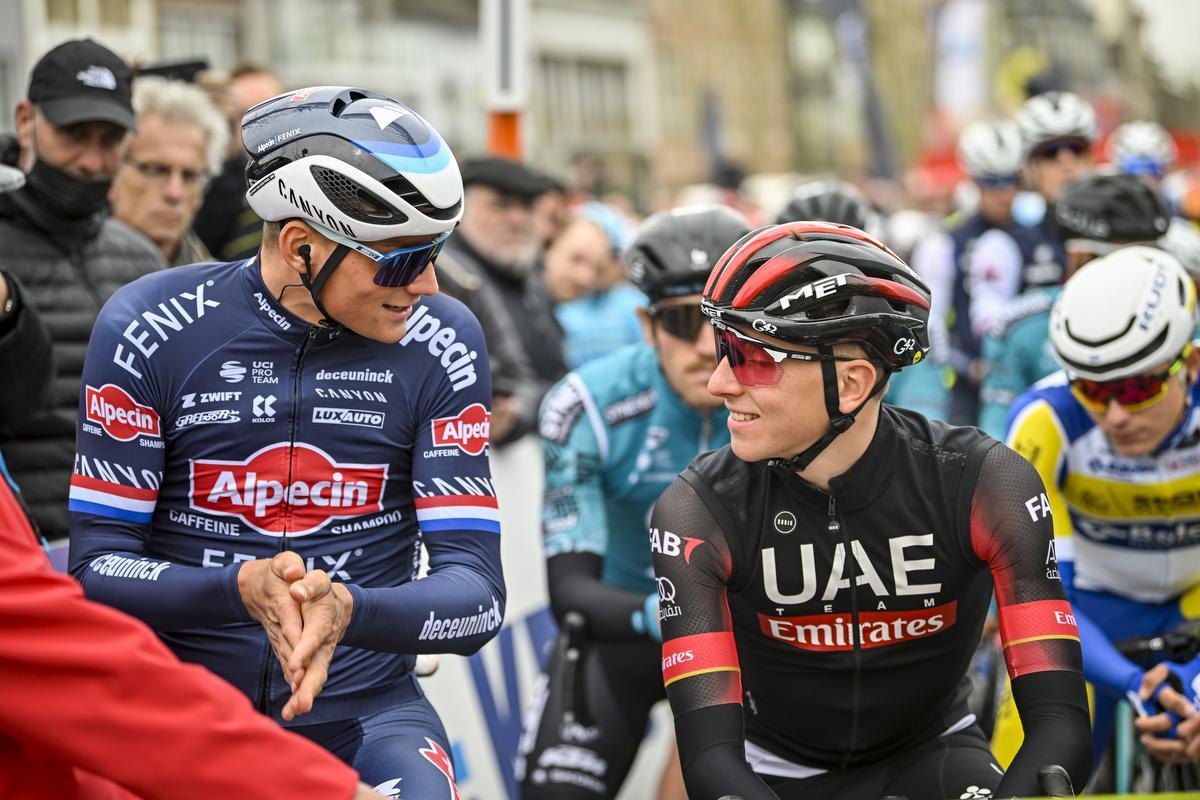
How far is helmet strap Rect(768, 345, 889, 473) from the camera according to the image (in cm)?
343

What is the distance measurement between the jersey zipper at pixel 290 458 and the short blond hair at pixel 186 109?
2653 mm

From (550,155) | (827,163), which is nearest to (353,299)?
(550,155)

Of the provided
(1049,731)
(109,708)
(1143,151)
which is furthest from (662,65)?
(109,708)

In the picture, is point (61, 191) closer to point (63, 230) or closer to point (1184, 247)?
point (63, 230)

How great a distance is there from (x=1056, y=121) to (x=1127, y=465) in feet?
17.2

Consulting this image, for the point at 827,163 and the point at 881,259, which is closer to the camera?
the point at 881,259

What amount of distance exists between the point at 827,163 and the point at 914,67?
14572mm

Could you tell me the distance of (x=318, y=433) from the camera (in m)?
3.50

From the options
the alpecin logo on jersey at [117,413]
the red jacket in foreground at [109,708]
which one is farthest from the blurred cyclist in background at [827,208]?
the red jacket in foreground at [109,708]

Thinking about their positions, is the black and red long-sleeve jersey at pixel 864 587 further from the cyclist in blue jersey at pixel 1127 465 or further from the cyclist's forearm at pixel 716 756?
the cyclist in blue jersey at pixel 1127 465

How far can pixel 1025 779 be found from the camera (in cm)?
323

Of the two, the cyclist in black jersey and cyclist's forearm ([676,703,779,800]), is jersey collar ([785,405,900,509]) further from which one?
cyclist's forearm ([676,703,779,800])

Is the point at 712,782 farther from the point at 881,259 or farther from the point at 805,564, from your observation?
the point at 881,259

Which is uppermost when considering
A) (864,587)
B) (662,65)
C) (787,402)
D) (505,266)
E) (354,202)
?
(662,65)
